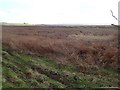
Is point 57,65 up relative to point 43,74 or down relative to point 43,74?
up

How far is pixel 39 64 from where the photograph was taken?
77.1 feet

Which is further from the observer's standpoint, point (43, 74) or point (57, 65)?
point (57, 65)

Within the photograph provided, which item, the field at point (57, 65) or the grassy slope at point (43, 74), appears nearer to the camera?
the grassy slope at point (43, 74)

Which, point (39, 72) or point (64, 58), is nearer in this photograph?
point (39, 72)

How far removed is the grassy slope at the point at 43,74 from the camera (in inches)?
742

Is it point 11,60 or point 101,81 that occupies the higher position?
point 11,60

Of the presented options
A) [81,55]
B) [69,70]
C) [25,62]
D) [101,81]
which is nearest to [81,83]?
[101,81]

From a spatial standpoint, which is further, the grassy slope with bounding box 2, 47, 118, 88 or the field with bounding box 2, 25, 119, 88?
the field with bounding box 2, 25, 119, 88

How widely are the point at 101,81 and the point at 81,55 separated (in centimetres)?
783

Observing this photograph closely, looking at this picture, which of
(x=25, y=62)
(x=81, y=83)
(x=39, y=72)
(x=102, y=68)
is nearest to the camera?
(x=81, y=83)

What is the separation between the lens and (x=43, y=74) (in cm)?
2141

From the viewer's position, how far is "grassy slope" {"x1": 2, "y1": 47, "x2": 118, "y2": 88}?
61.8 ft

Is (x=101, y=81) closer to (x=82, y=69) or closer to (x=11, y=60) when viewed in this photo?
(x=82, y=69)

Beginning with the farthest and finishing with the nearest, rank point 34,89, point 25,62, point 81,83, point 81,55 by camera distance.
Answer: point 81,55 < point 25,62 < point 81,83 < point 34,89
